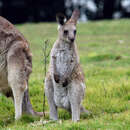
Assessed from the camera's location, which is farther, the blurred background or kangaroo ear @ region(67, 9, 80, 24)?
the blurred background

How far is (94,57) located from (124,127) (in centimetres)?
677

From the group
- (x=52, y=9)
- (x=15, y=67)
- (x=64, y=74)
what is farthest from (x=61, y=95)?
(x=52, y=9)

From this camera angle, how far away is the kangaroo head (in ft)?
16.6

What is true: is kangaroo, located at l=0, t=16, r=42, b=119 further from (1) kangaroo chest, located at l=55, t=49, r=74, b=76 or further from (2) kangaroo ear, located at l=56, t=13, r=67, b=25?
(2) kangaroo ear, located at l=56, t=13, r=67, b=25

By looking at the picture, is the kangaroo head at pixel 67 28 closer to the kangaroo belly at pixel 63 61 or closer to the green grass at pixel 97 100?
the kangaroo belly at pixel 63 61

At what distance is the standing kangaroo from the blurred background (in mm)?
22089

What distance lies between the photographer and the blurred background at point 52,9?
89.2 feet

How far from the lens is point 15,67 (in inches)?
206

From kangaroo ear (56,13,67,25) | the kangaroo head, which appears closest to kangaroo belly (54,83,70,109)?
the kangaroo head

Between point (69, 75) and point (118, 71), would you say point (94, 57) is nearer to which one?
point (118, 71)

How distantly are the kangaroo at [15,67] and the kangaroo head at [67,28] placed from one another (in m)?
0.65

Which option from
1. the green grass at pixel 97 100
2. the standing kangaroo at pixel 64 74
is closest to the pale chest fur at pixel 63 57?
the standing kangaroo at pixel 64 74

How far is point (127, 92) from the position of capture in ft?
21.1

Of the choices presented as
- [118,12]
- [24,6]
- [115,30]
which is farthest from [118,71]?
[118,12]
